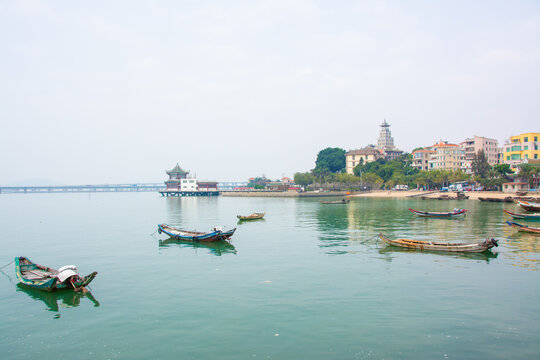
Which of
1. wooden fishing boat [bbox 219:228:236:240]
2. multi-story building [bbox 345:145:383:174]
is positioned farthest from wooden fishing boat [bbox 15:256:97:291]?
multi-story building [bbox 345:145:383:174]

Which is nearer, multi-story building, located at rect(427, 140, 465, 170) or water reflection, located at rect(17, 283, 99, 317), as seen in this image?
water reflection, located at rect(17, 283, 99, 317)

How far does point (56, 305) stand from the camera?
64.4 feet

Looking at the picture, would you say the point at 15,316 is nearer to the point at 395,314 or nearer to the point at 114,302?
the point at 114,302

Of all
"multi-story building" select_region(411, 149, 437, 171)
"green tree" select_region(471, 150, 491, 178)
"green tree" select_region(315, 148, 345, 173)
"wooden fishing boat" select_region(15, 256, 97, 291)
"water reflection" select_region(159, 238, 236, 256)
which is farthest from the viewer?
"green tree" select_region(315, 148, 345, 173)

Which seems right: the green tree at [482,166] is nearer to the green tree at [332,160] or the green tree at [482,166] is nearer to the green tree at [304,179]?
the green tree at [304,179]

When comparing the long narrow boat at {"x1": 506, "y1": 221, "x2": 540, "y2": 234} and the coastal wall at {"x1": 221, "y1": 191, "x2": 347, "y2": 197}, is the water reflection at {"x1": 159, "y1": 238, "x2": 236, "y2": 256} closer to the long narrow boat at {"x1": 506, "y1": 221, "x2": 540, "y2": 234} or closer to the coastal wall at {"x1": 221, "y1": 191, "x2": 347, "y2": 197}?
the long narrow boat at {"x1": 506, "y1": 221, "x2": 540, "y2": 234}

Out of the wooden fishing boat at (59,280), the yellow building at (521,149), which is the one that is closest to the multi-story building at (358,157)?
the yellow building at (521,149)

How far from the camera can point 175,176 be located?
17775cm

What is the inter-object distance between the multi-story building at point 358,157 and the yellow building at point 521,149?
6047cm

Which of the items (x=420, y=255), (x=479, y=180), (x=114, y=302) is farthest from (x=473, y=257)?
(x=479, y=180)

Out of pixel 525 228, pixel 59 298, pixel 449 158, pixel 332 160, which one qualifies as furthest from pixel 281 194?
pixel 59 298

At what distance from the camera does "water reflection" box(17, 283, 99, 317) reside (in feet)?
64.2

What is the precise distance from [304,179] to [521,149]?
7922cm

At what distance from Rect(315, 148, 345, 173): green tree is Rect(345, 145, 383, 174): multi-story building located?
2662mm
